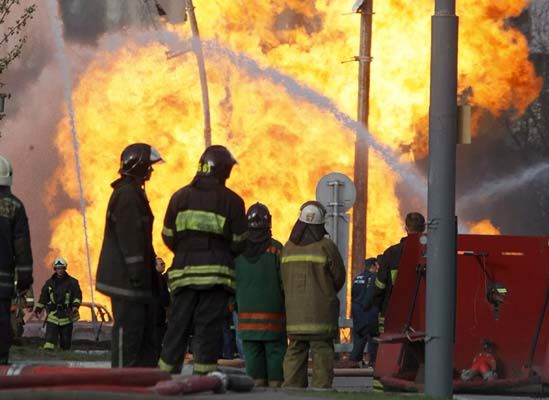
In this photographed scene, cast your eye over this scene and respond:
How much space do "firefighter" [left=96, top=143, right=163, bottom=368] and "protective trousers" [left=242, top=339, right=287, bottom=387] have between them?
1.86m

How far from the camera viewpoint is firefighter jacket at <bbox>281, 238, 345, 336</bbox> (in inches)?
502

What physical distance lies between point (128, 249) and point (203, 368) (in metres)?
0.93

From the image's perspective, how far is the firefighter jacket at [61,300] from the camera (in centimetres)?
2398

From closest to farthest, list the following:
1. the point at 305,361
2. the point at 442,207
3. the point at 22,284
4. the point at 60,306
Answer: the point at 22,284, the point at 442,207, the point at 305,361, the point at 60,306

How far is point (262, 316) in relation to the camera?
42.9 ft

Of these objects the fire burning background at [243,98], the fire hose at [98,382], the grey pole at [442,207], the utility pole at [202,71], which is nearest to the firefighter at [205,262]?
the grey pole at [442,207]

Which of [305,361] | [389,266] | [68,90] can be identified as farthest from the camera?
[68,90]

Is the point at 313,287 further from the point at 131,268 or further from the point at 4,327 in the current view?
the point at 4,327

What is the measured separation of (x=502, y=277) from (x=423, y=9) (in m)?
17.0

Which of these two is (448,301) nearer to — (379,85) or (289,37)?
(379,85)

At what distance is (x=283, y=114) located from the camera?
1374 inches

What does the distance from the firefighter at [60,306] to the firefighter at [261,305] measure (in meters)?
10.9

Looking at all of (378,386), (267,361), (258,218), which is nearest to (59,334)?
(378,386)

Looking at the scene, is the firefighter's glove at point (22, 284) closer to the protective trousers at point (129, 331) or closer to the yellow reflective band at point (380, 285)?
the protective trousers at point (129, 331)
